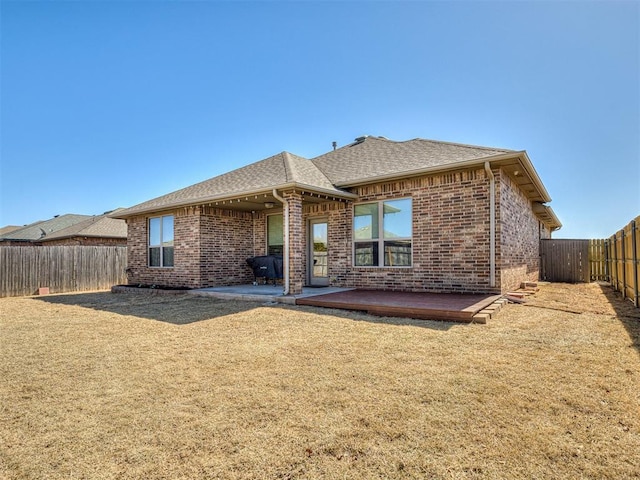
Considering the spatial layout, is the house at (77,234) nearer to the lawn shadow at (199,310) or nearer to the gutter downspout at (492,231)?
the lawn shadow at (199,310)

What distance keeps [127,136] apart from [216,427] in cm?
1613

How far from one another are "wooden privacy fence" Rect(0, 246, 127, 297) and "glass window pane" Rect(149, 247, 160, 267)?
423 centimetres

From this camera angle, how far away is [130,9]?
8273mm

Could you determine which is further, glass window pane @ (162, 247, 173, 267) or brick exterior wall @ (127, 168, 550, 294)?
glass window pane @ (162, 247, 173, 267)

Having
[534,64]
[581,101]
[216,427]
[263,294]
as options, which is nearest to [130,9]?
[263,294]

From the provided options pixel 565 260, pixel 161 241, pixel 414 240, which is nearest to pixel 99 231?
pixel 161 241

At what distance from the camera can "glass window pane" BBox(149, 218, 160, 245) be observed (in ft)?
40.4

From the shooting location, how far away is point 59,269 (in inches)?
543

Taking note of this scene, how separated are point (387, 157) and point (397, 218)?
2.29m

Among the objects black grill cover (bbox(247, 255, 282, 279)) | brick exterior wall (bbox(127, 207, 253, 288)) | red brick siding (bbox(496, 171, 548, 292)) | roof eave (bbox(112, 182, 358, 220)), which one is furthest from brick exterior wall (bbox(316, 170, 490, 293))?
brick exterior wall (bbox(127, 207, 253, 288))

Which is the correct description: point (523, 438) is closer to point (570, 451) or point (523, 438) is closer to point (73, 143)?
point (570, 451)

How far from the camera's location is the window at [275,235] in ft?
38.6

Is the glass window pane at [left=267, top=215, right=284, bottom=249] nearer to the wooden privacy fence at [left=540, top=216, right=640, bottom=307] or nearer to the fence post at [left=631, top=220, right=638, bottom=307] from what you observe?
the fence post at [left=631, top=220, right=638, bottom=307]

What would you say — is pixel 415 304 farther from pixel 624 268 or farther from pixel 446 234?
pixel 624 268
